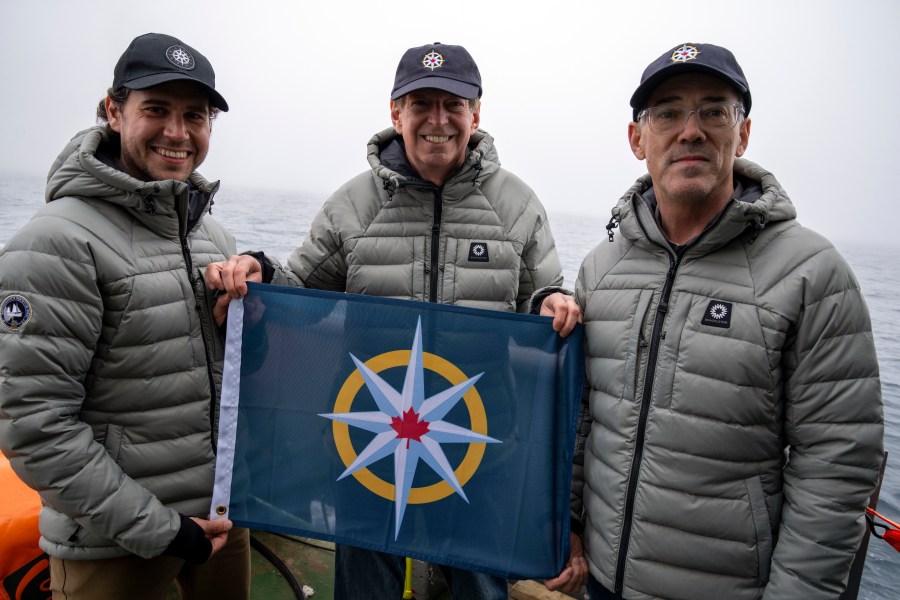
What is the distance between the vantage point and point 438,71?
Answer: 2094 mm

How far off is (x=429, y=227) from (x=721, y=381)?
1.13 metres

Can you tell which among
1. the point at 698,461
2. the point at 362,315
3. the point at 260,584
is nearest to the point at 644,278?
the point at 698,461

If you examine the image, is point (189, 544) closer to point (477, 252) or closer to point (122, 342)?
point (122, 342)

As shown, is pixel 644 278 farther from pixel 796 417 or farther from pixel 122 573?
pixel 122 573

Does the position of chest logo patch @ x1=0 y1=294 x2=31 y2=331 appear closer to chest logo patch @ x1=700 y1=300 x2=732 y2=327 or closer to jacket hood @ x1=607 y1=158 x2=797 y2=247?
jacket hood @ x1=607 y1=158 x2=797 y2=247

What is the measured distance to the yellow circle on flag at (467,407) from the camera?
1.98 m

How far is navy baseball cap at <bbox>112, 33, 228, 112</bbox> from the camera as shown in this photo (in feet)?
5.56

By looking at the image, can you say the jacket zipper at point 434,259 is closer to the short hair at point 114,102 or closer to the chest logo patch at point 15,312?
the short hair at point 114,102

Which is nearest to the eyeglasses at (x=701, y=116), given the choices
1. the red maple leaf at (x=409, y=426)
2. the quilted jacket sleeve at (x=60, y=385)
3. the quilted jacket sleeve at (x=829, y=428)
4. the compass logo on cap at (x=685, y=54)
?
the compass logo on cap at (x=685, y=54)

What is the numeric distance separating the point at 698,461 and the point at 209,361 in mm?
1483

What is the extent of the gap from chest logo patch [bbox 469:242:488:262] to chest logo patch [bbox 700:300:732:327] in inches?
33.8

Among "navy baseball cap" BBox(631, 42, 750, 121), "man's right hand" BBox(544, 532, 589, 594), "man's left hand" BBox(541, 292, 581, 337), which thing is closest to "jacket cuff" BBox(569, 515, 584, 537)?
"man's right hand" BBox(544, 532, 589, 594)

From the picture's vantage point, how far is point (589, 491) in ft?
5.87

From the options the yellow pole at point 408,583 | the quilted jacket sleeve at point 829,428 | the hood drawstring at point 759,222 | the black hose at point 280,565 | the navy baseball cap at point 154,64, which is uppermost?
the navy baseball cap at point 154,64
